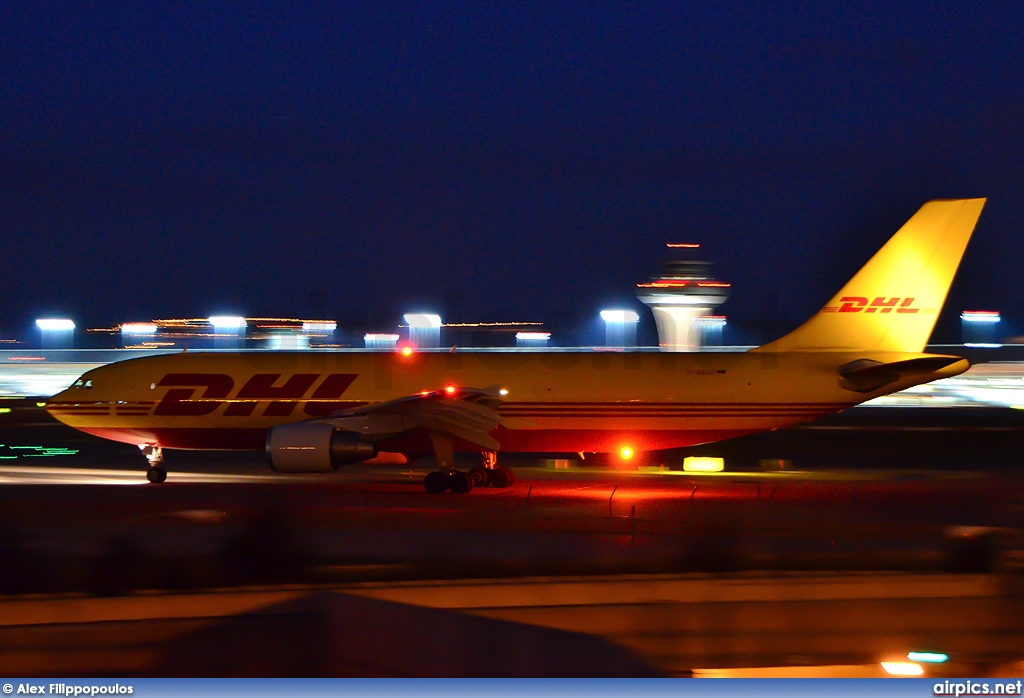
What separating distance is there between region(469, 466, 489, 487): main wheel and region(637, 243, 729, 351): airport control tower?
54.4 meters

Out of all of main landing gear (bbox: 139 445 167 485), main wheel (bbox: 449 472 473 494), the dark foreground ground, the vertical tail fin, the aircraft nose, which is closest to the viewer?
the dark foreground ground

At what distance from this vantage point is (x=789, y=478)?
75.2ft

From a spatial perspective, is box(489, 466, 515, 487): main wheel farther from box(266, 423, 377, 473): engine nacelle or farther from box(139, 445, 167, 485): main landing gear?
box(139, 445, 167, 485): main landing gear

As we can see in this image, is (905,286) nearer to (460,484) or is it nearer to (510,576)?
(460,484)

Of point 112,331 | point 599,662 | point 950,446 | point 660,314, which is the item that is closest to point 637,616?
point 599,662

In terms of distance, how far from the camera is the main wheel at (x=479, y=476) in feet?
72.5

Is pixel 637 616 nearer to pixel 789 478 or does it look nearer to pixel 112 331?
pixel 789 478

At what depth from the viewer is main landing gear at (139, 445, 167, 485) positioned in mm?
22516

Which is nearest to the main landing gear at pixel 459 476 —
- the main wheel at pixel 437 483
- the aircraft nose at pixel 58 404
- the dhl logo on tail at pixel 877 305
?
the main wheel at pixel 437 483

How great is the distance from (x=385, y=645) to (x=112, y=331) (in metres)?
91.7

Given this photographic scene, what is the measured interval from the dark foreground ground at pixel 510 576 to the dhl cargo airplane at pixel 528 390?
120cm

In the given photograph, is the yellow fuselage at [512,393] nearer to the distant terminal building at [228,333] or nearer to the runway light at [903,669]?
the runway light at [903,669]

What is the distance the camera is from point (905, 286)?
22.5 m

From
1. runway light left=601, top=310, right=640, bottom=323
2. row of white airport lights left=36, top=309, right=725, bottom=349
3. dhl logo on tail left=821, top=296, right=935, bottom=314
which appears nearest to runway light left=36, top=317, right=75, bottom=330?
row of white airport lights left=36, top=309, right=725, bottom=349
